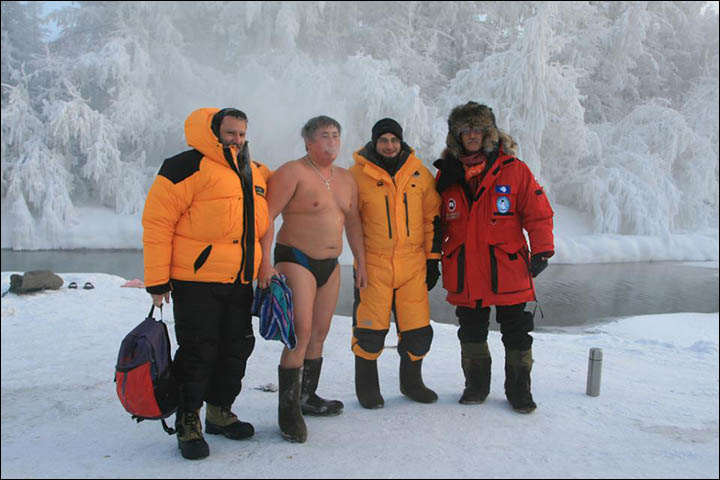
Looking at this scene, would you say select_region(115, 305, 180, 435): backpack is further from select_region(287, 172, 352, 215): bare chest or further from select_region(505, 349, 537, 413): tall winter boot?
select_region(505, 349, 537, 413): tall winter boot

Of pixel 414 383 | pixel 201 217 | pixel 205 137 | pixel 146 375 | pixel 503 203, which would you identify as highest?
pixel 205 137

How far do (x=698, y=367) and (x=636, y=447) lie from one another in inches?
79.2

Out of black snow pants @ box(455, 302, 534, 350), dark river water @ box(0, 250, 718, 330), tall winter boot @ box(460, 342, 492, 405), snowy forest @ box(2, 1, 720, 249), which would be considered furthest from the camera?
snowy forest @ box(2, 1, 720, 249)

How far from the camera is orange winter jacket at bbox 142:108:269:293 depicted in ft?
7.79

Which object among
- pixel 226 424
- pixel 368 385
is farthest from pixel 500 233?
pixel 226 424

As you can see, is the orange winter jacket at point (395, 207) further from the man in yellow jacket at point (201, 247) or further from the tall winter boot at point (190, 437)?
the tall winter boot at point (190, 437)

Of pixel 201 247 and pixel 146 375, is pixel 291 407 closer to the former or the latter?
pixel 146 375

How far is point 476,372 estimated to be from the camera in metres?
3.20

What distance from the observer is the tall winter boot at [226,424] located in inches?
104

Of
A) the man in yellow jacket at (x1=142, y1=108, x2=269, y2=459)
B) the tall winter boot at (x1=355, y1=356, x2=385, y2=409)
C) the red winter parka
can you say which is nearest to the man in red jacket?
the red winter parka

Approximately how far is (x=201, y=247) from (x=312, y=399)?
106 cm

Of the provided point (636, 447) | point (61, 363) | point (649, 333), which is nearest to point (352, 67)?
point (649, 333)

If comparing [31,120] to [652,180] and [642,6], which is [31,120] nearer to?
[652,180]

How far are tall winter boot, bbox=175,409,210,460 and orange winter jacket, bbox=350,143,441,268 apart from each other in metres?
1.25
